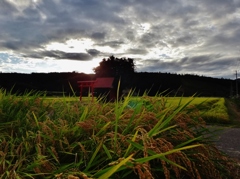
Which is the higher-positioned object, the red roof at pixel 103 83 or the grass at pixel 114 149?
the red roof at pixel 103 83

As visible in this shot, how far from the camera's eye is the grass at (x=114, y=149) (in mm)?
1920

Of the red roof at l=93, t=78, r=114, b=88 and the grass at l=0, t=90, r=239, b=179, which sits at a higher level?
the red roof at l=93, t=78, r=114, b=88

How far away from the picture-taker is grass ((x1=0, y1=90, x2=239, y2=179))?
1.92m

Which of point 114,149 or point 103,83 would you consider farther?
point 103,83

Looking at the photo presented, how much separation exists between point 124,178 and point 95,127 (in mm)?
670

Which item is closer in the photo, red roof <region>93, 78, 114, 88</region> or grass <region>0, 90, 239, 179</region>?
grass <region>0, 90, 239, 179</region>

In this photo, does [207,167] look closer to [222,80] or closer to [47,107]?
[47,107]

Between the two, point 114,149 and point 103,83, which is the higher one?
point 103,83

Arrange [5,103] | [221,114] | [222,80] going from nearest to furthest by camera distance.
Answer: [5,103] < [221,114] < [222,80]

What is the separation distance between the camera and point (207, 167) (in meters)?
2.60

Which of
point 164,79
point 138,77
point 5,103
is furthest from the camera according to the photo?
point 164,79

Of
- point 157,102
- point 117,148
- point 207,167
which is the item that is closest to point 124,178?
point 117,148

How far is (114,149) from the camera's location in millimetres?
2164

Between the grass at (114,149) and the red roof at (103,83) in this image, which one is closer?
the grass at (114,149)
